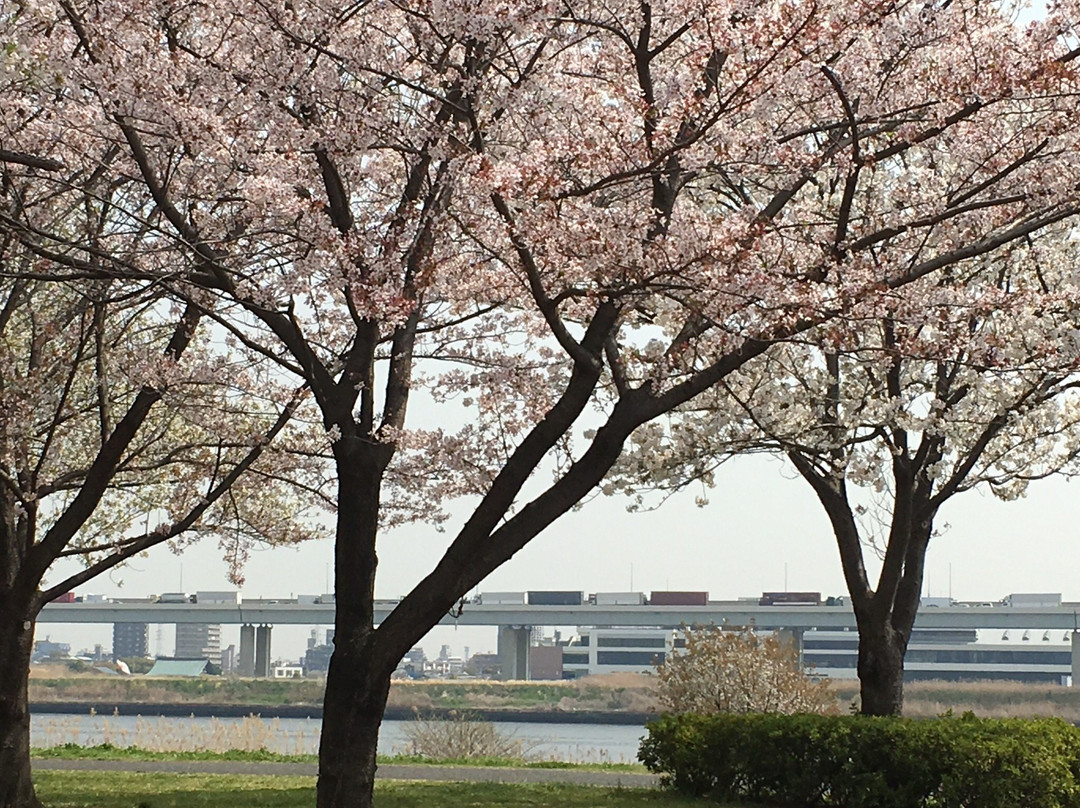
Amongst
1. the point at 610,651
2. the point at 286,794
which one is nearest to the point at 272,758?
the point at 286,794

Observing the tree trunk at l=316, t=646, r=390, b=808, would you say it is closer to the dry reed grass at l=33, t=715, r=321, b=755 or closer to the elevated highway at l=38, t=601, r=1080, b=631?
the dry reed grass at l=33, t=715, r=321, b=755

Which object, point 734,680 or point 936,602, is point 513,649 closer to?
point 936,602

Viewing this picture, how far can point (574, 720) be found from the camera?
56969 millimetres

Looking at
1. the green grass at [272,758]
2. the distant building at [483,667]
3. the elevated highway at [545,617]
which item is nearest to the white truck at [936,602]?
the elevated highway at [545,617]

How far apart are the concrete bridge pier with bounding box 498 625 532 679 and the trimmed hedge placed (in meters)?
45.5

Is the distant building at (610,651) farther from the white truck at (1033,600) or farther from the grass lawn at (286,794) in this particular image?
the grass lawn at (286,794)

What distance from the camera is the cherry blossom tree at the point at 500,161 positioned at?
7.89 metres

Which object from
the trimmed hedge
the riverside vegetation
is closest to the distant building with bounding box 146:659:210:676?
the riverside vegetation

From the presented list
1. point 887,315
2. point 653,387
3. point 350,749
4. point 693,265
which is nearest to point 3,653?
point 350,749

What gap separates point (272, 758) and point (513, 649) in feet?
137

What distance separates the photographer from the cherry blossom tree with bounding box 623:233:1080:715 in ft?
41.8

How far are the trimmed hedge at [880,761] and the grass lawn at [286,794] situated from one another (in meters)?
0.49

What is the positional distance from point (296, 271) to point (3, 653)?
17.7ft

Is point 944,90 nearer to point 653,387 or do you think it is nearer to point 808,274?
point 808,274
